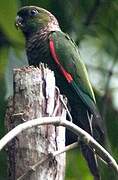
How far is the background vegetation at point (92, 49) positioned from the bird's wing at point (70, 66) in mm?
1270

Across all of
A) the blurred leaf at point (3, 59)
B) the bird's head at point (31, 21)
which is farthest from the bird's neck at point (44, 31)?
the blurred leaf at point (3, 59)

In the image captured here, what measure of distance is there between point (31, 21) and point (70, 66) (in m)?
0.45

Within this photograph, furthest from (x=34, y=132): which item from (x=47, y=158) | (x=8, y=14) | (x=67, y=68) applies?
(x=8, y=14)

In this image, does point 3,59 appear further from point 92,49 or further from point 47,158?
point 47,158

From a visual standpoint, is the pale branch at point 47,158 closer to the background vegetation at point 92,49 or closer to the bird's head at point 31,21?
the bird's head at point 31,21

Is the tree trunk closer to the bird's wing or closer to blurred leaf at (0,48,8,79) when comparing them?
the bird's wing

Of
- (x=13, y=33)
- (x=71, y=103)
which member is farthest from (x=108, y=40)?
(x=71, y=103)

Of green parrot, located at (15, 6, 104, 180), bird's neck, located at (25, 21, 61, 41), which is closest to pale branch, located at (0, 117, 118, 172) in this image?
green parrot, located at (15, 6, 104, 180)

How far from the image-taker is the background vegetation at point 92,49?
618 centimetres

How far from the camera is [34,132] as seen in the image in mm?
3330

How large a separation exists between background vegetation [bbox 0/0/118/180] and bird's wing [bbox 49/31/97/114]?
1270 millimetres

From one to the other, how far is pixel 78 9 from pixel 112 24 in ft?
1.10

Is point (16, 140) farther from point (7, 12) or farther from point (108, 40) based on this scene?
point (108, 40)

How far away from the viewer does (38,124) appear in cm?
310
